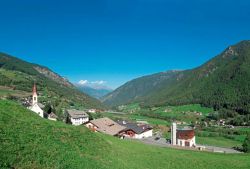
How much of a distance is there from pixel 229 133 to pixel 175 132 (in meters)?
57.9

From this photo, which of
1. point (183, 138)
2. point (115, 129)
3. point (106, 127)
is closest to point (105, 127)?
point (106, 127)

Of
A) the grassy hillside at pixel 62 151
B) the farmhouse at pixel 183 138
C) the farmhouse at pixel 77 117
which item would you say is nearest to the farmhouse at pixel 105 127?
the farmhouse at pixel 183 138

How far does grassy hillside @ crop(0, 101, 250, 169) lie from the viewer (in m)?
24.9

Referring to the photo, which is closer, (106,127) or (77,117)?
(106,127)

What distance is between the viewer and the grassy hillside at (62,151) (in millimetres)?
24938

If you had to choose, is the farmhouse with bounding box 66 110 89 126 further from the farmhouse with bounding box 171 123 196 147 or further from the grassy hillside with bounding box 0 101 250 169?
the grassy hillside with bounding box 0 101 250 169

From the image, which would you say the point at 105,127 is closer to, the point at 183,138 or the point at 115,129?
the point at 115,129

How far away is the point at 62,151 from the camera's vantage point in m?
29.5

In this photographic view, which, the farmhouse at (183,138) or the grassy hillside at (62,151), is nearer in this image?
the grassy hillside at (62,151)

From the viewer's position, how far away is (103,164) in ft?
102

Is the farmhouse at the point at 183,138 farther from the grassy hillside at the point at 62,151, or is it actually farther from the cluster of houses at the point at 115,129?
the grassy hillside at the point at 62,151

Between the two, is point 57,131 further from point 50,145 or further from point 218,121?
point 218,121

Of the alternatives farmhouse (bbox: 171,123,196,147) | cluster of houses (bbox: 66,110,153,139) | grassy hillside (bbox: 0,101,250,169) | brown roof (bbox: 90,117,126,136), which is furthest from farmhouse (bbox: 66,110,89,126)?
grassy hillside (bbox: 0,101,250,169)

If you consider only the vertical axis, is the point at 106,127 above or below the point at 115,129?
above
